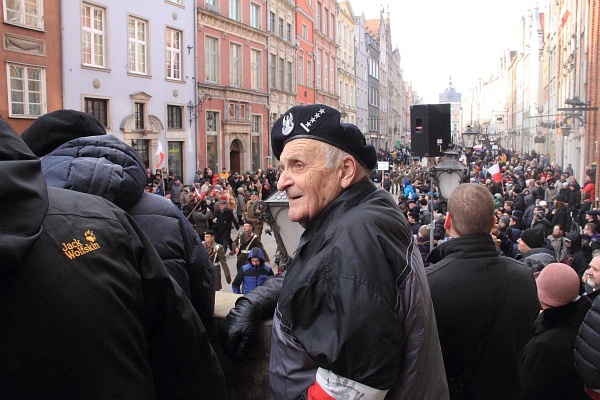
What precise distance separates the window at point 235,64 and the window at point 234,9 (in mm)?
1457

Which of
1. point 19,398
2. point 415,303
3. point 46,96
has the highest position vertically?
point 46,96

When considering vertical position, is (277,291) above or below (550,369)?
above

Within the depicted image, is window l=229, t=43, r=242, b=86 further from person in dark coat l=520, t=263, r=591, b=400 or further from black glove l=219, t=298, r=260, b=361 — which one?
black glove l=219, t=298, r=260, b=361

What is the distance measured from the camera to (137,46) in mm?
22906

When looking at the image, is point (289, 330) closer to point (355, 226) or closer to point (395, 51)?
point (355, 226)

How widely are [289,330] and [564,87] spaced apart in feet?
128

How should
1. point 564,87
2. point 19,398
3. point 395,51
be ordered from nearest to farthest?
point 19,398
point 564,87
point 395,51

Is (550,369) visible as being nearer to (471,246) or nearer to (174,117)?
(471,246)

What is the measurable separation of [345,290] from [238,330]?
2.64 ft

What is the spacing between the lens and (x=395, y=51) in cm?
9844

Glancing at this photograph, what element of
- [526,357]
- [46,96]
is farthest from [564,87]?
[526,357]

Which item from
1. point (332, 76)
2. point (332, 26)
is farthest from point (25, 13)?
point (332, 26)

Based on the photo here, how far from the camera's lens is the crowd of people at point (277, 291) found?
1.30m

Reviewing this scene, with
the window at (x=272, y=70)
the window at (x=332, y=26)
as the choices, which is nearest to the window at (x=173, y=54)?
the window at (x=272, y=70)
